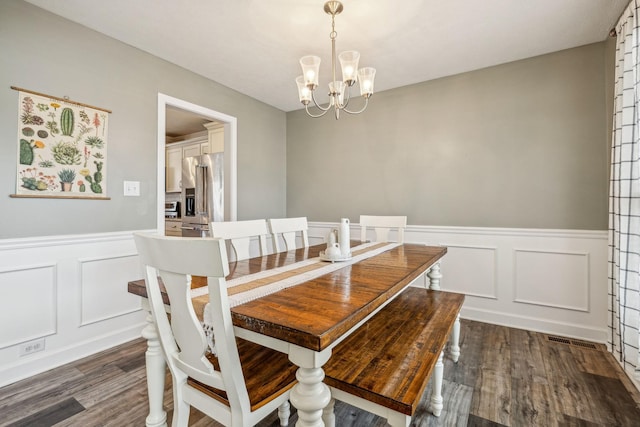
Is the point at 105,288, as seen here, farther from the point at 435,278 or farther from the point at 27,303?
the point at 435,278

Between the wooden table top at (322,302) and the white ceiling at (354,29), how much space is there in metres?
1.72

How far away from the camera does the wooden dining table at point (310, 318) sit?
34.3 inches

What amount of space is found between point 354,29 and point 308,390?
2373 mm

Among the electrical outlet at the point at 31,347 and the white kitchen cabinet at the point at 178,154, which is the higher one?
the white kitchen cabinet at the point at 178,154

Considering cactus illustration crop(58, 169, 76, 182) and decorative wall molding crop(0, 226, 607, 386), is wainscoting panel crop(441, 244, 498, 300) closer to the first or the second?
decorative wall molding crop(0, 226, 607, 386)

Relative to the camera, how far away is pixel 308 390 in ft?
3.03

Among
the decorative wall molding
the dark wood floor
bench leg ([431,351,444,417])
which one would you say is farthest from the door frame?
bench leg ([431,351,444,417])

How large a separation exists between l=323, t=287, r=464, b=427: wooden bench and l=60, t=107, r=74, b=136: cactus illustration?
2389 mm

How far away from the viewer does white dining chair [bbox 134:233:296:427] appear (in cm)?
87

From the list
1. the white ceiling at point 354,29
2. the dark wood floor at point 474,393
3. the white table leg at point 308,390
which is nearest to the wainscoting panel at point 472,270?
the dark wood floor at point 474,393

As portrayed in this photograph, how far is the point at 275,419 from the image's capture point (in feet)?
5.14

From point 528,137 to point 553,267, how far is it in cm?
120

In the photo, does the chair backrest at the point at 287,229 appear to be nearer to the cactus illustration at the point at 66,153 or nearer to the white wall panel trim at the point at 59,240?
the white wall panel trim at the point at 59,240

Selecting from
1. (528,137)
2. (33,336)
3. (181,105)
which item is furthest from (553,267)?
(33,336)
